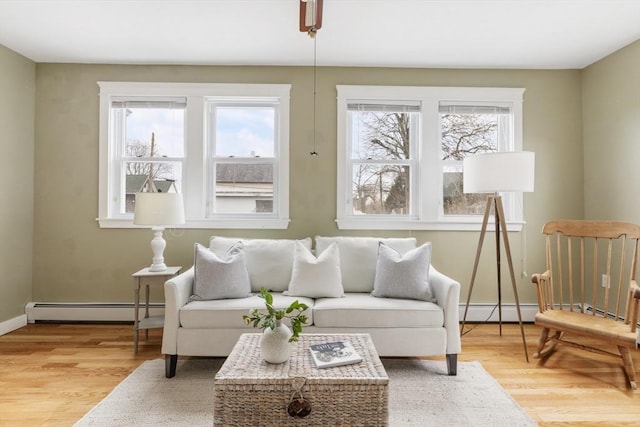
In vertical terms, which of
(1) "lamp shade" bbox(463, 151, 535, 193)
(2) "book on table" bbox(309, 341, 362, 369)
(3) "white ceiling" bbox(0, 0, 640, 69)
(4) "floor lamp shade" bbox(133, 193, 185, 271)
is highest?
(3) "white ceiling" bbox(0, 0, 640, 69)

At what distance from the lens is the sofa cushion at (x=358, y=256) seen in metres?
3.19

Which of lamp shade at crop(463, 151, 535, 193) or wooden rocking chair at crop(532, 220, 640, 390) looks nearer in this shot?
wooden rocking chair at crop(532, 220, 640, 390)

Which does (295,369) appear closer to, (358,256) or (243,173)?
(358,256)

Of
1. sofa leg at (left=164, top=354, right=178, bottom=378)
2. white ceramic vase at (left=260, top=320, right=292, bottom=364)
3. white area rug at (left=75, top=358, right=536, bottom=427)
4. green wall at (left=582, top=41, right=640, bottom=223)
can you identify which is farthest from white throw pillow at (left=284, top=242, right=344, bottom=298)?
green wall at (left=582, top=41, right=640, bottom=223)

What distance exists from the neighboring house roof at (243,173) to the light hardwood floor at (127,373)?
1.63 m

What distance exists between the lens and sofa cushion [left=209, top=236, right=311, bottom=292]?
3.16m

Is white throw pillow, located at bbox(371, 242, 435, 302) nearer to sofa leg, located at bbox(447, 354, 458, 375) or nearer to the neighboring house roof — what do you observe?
sofa leg, located at bbox(447, 354, 458, 375)

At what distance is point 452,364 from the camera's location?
2.64 metres

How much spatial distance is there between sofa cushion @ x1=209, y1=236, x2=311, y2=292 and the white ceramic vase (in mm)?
1279

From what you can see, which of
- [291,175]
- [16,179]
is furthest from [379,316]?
[16,179]

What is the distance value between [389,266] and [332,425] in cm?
147

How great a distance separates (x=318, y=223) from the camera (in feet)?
12.5

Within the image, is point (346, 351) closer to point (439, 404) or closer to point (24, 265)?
point (439, 404)

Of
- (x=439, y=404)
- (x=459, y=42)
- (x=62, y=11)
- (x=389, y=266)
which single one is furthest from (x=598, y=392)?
(x=62, y=11)
